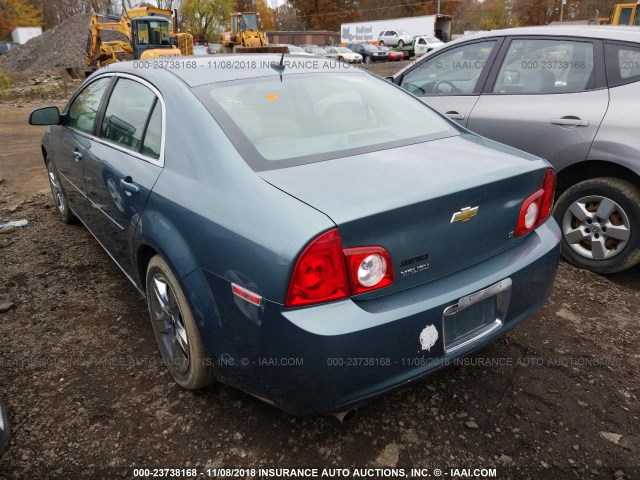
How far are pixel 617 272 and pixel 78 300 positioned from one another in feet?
12.8

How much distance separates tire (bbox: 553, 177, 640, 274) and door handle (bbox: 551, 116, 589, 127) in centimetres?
42

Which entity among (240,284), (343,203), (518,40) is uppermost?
(518,40)

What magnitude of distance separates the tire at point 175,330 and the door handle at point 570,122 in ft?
9.90

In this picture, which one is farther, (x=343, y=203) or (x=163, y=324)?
(x=163, y=324)

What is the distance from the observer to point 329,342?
69.7 inches

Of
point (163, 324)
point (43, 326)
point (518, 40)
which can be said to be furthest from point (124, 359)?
point (518, 40)

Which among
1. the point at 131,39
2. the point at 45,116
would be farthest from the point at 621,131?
the point at 131,39

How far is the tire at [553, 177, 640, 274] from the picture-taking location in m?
3.55

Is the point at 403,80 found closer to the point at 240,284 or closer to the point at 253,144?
the point at 253,144

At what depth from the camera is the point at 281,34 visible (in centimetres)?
5516

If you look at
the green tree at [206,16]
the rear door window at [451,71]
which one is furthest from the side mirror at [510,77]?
the green tree at [206,16]

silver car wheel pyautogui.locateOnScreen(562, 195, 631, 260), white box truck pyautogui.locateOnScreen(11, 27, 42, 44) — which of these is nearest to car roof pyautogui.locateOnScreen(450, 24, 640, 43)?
silver car wheel pyautogui.locateOnScreen(562, 195, 631, 260)

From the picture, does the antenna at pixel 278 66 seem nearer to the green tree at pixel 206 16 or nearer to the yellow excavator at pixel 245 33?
the yellow excavator at pixel 245 33

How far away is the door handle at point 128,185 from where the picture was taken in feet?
8.58
